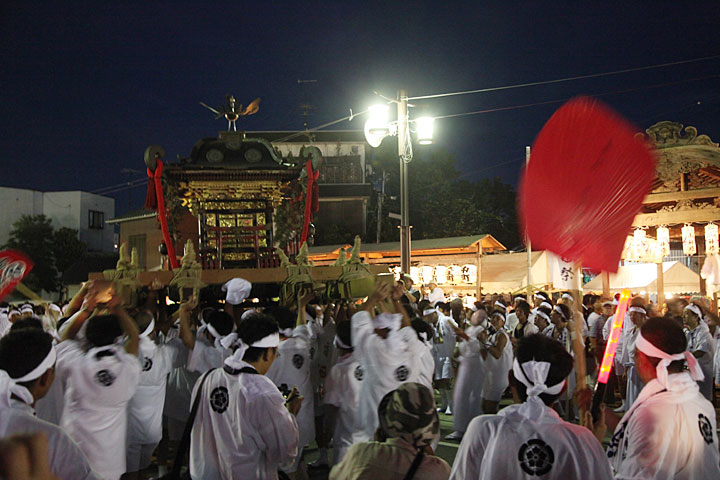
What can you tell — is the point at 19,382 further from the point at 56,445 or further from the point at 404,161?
the point at 404,161

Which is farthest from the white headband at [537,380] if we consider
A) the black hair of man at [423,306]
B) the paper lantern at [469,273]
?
the paper lantern at [469,273]

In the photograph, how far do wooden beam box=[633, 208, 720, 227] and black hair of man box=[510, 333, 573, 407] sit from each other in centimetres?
1236

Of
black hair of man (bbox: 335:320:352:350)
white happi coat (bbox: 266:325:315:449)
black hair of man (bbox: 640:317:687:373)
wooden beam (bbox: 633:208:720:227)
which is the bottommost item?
white happi coat (bbox: 266:325:315:449)

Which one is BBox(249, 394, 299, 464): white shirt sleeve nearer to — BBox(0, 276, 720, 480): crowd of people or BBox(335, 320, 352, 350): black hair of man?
BBox(0, 276, 720, 480): crowd of people

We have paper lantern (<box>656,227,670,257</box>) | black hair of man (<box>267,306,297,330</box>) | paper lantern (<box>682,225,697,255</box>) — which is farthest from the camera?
paper lantern (<box>656,227,670,257</box>)

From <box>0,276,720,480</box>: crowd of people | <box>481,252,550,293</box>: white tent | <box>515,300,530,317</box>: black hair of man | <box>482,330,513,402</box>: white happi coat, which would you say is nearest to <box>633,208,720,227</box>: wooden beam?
<box>481,252,550,293</box>: white tent

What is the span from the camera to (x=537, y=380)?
2820mm

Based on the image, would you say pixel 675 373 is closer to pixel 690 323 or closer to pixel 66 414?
pixel 66 414

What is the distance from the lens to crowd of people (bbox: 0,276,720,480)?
267 cm

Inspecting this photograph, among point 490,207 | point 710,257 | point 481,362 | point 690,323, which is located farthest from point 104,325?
point 490,207

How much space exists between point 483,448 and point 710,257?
14.4m

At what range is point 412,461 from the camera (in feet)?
8.25

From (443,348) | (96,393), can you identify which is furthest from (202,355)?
(443,348)

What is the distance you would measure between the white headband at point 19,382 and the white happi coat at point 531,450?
83.2 inches
